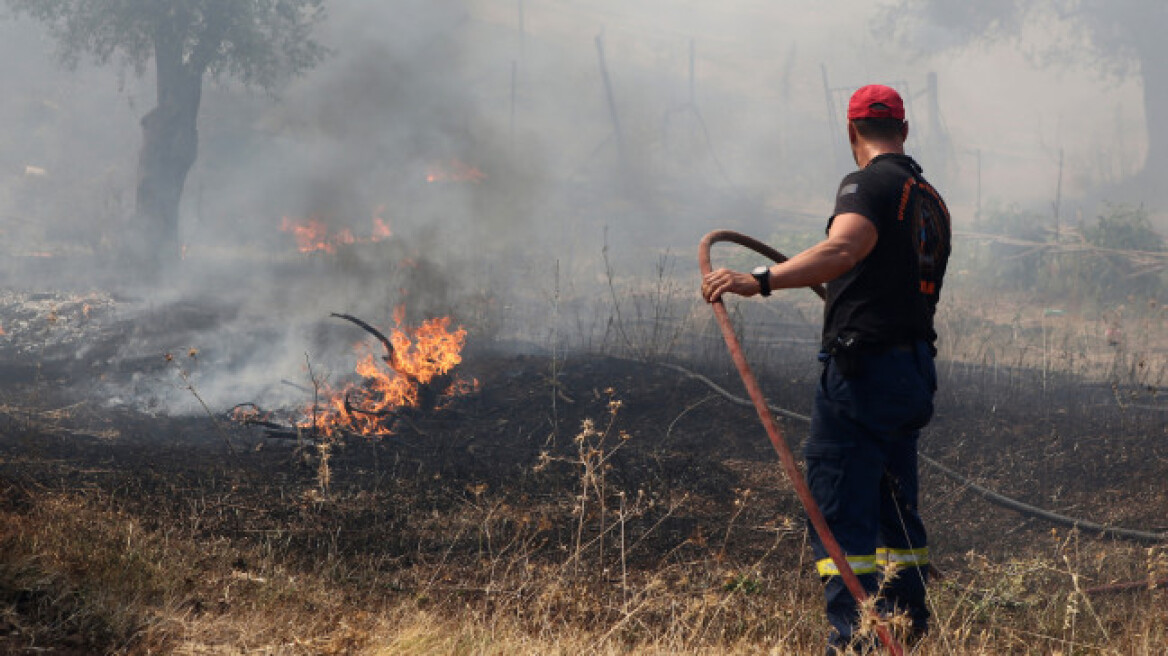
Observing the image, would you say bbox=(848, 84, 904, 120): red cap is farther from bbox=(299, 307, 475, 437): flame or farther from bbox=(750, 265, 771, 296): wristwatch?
bbox=(299, 307, 475, 437): flame

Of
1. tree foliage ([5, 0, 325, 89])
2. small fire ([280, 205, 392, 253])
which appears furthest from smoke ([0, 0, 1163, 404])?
tree foliage ([5, 0, 325, 89])

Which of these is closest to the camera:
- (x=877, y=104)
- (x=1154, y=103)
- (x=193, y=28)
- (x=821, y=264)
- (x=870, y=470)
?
(x=821, y=264)

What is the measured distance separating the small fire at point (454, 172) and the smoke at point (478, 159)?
0.06 meters

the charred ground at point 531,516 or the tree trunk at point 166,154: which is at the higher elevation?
the tree trunk at point 166,154

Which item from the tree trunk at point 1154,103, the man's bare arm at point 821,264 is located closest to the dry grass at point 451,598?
the man's bare arm at point 821,264

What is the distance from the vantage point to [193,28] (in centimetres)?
1469

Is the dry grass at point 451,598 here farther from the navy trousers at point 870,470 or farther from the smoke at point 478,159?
the smoke at point 478,159

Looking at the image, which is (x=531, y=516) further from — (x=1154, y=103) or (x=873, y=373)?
(x=1154, y=103)

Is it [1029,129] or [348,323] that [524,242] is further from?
[1029,129]

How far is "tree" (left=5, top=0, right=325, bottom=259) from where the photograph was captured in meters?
14.4

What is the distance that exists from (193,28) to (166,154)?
8.26 ft

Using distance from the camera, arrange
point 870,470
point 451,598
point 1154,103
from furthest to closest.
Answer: point 1154,103 < point 451,598 < point 870,470

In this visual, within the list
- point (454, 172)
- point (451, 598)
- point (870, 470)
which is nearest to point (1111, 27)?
point (454, 172)

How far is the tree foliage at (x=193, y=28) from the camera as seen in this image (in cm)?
1433
